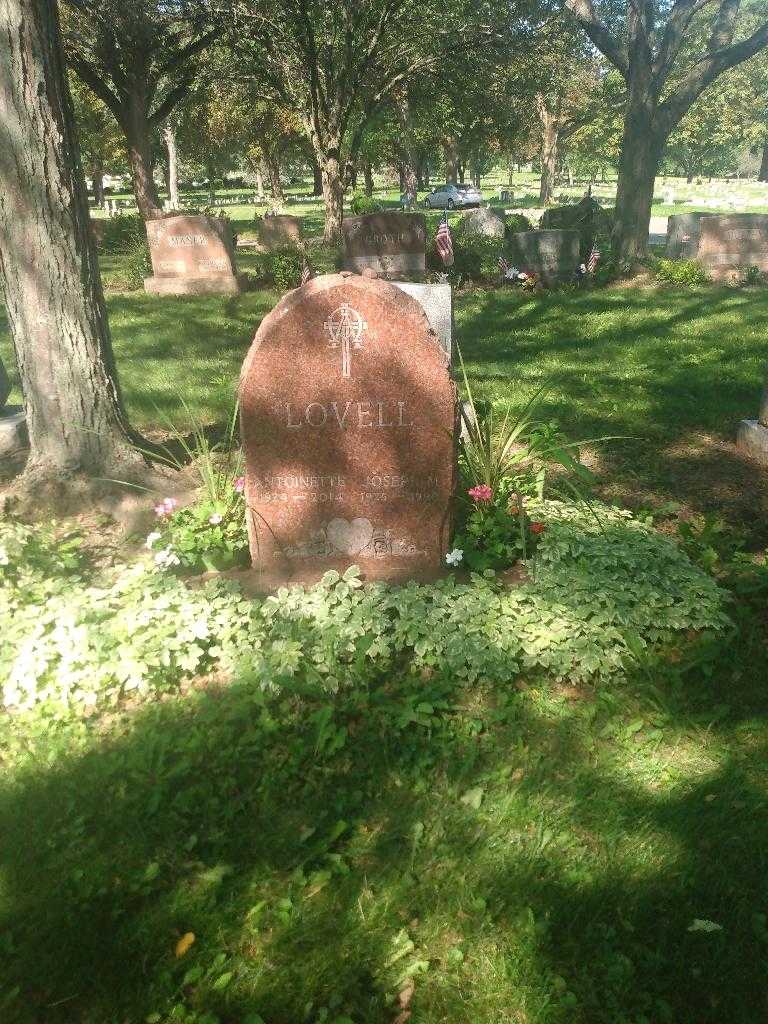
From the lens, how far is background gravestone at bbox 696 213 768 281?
13961mm

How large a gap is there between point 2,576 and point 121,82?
742 inches

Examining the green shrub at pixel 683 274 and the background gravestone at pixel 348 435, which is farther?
the green shrub at pixel 683 274

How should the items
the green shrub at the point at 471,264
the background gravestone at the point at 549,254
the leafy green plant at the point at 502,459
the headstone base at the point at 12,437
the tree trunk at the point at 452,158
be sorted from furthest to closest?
the tree trunk at the point at 452,158 < the green shrub at the point at 471,264 < the background gravestone at the point at 549,254 < the headstone base at the point at 12,437 < the leafy green plant at the point at 502,459

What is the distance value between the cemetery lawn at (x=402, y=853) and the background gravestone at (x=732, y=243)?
40.2ft

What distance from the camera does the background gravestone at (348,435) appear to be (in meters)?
3.84

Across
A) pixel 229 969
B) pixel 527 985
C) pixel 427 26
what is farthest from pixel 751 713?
pixel 427 26

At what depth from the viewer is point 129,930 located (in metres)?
2.44

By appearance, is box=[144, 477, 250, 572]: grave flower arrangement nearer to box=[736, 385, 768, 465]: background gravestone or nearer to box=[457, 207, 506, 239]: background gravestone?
box=[736, 385, 768, 465]: background gravestone

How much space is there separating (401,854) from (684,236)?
15.2 metres

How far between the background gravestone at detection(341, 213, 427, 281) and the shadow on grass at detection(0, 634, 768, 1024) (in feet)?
35.5

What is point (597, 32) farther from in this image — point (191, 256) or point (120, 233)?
point (120, 233)

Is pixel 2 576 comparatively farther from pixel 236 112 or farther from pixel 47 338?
pixel 236 112

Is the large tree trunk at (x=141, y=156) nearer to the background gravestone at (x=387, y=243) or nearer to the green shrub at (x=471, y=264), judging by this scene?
the background gravestone at (x=387, y=243)

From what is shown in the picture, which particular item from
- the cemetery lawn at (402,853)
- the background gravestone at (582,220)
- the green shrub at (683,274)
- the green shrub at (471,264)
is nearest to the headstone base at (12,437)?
the cemetery lawn at (402,853)
